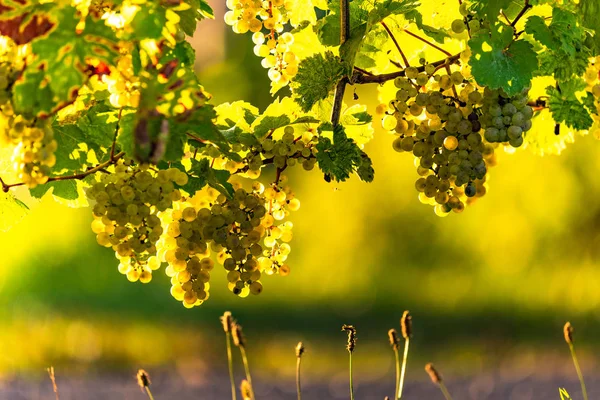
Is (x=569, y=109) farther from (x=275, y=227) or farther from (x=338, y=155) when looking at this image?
(x=275, y=227)

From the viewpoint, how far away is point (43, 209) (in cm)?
729

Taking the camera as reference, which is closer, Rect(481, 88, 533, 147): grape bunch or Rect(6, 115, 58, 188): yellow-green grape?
Rect(6, 115, 58, 188): yellow-green grape

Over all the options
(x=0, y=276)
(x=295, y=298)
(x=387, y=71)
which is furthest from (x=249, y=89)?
(x=387, y=71)

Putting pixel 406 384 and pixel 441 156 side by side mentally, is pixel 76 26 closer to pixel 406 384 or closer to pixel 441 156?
pixel 441 156

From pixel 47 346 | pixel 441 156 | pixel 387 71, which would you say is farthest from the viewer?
pixel 47 346

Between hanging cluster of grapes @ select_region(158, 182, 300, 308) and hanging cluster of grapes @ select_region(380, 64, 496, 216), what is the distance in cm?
31

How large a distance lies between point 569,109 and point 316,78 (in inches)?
20.2

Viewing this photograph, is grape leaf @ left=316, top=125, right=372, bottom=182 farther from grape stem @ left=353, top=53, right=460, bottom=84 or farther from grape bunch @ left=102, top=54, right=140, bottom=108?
grape bunch @ left=102, top=54, right=140, bottom=108

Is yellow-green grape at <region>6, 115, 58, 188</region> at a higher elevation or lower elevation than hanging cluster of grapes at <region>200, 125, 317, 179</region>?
lower

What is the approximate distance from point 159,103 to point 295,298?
200 inches

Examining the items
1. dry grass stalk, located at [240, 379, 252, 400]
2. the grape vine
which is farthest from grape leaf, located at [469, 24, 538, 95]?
dry grass stalk, located at [240, 379, 252, 400]

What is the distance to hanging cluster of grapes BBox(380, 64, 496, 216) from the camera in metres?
1.60

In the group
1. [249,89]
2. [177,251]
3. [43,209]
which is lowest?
[177,251]

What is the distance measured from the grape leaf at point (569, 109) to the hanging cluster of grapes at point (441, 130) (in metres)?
0.15
